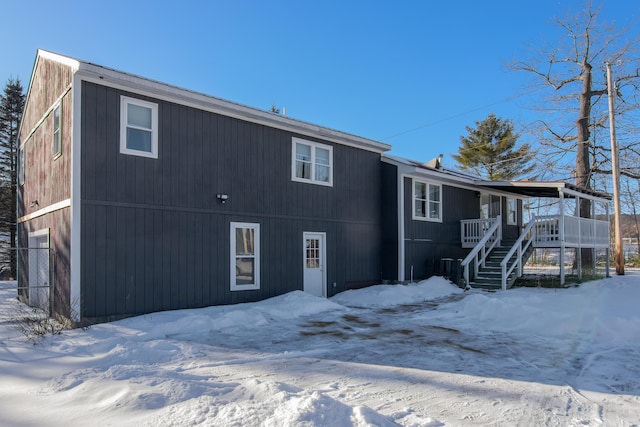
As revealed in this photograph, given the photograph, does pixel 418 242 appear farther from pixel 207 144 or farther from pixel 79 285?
pixel 79 285

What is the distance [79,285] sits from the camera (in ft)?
26.0

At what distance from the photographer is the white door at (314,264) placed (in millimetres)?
12047

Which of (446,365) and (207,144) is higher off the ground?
(207,144)

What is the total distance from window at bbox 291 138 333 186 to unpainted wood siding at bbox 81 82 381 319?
0.21 meters

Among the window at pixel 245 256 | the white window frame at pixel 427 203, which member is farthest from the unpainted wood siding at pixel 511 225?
the window at pixel 245 256

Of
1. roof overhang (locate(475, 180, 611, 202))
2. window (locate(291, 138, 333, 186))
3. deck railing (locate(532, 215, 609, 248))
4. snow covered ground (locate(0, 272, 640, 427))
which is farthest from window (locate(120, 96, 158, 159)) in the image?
deck railing (locate(532, 215, 609, 248))

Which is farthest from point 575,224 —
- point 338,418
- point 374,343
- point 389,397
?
point 338,418

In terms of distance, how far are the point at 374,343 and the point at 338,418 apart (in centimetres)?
360

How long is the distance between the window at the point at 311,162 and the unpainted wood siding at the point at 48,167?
5321mm

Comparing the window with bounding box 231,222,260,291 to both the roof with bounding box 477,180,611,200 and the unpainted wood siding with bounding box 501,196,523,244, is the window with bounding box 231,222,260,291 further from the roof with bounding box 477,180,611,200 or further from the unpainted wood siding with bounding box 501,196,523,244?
the unpainted wood siding with bounding box 501,196,523,244

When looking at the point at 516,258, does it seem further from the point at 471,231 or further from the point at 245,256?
the point at 245,256

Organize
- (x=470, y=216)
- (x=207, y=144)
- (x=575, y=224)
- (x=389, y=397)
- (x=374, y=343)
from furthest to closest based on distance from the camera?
(x=470, y=216) < (x=575, y=224) < (x=207, y=144) < (x=374, y=343) < (x=389, y=397)

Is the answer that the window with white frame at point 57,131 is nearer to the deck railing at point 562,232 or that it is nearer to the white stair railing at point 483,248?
the white stair railing at point 483,248

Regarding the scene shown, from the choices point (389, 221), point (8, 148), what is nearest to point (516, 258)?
point (389, 221)
